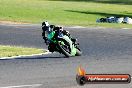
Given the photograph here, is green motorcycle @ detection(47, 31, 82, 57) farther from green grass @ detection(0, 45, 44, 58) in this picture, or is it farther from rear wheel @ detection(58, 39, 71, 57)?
green grass @ detection(0, 45, 44, 58)

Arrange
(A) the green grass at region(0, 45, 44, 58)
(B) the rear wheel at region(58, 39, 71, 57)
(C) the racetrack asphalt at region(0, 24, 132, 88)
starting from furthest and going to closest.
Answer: (A) the green grass at region(0, 45, 44, 58) < (B) the rear wheel at region(58, 39, 71, 57) < (C) the racetrack asphalt at region(0, 24, 132, 88)

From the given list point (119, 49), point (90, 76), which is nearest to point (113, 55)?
point (119, 49)

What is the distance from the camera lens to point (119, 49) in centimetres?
2181

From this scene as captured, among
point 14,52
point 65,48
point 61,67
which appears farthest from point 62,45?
point 61,67

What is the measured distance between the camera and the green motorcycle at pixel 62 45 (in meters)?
18.0

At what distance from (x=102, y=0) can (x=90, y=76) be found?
306 feet

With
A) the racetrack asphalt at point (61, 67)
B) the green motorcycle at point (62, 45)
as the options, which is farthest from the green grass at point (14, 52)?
the green motorcycle at point (62, 45)

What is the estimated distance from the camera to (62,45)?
18.2m

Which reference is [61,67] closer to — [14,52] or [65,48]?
[65,48]

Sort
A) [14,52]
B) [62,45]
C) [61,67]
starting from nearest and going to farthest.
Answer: [61,67]
[62,45]
[14,52]

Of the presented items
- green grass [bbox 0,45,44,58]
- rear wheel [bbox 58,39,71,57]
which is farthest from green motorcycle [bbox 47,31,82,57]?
green grass [bbox 0,45,44,58]

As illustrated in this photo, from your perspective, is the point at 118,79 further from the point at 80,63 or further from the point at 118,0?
the point at 118,0

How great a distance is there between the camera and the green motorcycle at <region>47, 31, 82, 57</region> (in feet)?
59.2

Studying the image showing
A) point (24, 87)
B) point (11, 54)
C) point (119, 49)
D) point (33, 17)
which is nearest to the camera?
point (24, 87)
